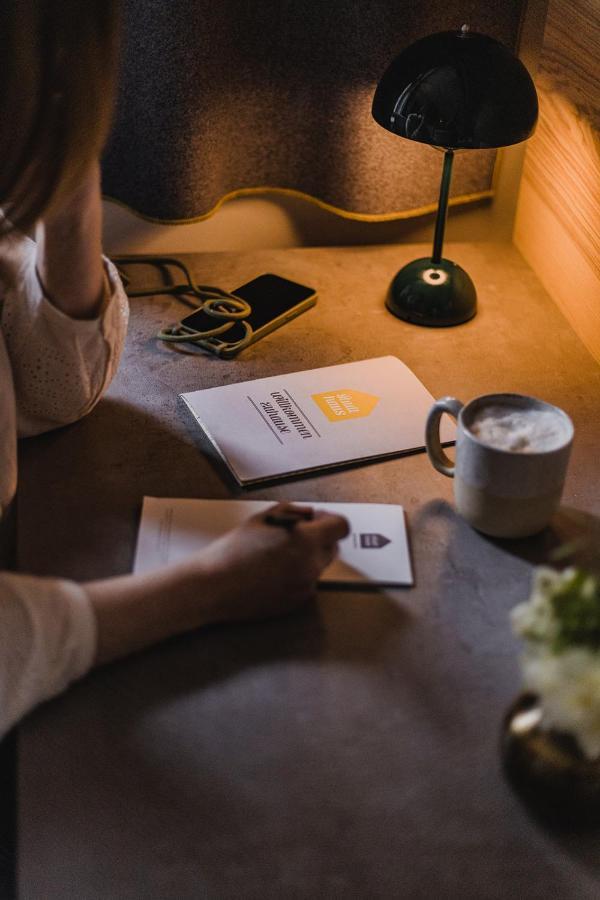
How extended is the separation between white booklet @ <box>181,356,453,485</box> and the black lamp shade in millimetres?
263

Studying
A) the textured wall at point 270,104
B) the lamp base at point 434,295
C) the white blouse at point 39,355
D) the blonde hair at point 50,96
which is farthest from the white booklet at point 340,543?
the textured wall at point 270,104

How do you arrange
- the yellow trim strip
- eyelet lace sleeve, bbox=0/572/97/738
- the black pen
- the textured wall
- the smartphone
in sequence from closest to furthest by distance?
eyelet lace sleeve, bbox=0/572/97/738 < the black pen < the smartphone < the textured wall < the yellow trim strip

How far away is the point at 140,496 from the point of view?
86 centimetres

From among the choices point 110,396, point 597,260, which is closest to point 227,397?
point 110,396

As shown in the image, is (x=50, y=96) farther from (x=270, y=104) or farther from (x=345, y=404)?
(x=270, y=104)

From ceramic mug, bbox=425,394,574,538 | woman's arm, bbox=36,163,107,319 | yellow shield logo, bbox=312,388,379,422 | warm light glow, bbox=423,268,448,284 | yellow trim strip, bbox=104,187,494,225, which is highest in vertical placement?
woman's arm, bbox=36,163,107,319

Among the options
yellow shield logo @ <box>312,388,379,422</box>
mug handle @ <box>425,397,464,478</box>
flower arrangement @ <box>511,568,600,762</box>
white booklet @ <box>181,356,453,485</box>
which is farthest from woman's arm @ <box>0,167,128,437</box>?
flower arrangement @ <box>511,568,600,762</box>

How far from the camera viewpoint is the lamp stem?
3.69 ft

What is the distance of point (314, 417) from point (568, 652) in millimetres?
514

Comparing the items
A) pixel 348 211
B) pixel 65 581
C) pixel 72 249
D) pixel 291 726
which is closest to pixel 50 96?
pixel 72 249

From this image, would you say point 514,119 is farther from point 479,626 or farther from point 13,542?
point 13,542

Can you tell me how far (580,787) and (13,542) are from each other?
598mm

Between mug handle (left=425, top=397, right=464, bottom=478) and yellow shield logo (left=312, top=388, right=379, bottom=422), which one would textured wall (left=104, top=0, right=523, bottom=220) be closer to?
yellow shield logo (left=312, top=388, right=379, bottom=422)

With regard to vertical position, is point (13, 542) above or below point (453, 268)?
below
